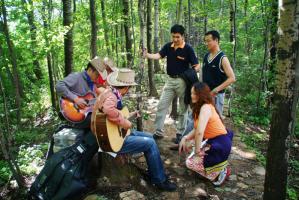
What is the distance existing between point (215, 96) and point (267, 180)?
2.18 metres

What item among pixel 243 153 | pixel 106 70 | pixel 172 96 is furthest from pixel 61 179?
pixel 243 153

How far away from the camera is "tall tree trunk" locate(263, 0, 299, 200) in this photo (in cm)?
342

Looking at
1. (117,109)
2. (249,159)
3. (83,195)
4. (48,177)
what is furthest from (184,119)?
(48,177)

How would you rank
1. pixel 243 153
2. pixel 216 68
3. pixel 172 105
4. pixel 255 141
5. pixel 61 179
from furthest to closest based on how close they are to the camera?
1. pixel 172 105
2. pixel 255 141
3. pixel 243 153
4. pixel 216 68
5. pixel 61 179

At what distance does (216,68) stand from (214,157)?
1703 mm

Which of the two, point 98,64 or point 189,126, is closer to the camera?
point 98,64

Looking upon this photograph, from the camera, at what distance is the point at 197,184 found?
4961mm

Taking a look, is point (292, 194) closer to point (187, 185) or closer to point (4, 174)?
point (187, 185)

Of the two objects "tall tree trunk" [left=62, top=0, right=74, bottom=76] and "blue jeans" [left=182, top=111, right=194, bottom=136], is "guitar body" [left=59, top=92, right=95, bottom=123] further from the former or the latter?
"tall tree trunk" [left=62, top=0, right=74, bottom=76]

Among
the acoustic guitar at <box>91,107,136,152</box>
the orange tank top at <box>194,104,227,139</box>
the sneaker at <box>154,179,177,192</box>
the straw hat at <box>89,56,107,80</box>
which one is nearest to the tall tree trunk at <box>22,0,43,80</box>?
the straw hat at <box>89,56,107,80</box>

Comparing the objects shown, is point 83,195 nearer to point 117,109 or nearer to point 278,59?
point 117,109

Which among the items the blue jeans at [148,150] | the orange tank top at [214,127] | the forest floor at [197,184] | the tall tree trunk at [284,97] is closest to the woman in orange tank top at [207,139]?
the orange tank top at [214,127]

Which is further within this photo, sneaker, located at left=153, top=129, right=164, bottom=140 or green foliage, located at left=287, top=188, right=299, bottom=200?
sneaker, located at left=153, top=129, right=164, bottom=140

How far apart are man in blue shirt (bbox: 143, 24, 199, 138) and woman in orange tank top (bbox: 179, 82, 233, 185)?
113cm
